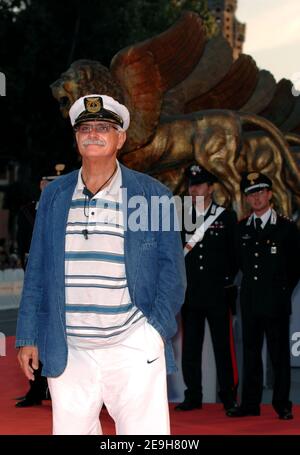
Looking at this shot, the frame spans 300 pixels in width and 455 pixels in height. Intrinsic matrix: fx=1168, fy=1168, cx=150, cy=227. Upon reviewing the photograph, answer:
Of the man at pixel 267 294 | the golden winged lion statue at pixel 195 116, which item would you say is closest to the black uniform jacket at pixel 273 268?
the man at pixel 267 294

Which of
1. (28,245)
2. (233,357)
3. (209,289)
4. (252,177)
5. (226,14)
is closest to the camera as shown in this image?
(252,177)

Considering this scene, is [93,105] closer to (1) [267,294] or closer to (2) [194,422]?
(1) [267,294]

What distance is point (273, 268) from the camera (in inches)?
334

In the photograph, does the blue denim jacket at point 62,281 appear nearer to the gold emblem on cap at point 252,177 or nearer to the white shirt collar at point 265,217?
the gold emblem on cap at point 252,177

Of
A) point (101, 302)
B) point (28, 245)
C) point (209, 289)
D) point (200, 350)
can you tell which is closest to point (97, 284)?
point (101, 302)

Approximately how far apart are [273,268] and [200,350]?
0.97 metres

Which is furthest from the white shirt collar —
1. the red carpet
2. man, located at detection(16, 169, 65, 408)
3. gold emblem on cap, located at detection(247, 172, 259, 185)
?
man, located at detection(16, 169, 65, 408)

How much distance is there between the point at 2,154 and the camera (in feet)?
138

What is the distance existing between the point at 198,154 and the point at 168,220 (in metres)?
12.5

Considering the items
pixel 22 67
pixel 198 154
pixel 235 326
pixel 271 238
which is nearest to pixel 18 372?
pixel 235 326

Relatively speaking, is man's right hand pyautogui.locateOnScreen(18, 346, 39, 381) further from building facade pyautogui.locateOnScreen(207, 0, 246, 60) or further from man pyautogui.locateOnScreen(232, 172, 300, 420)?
building facade pyautogui.locateOnScreen(207, 0, 246, 60)

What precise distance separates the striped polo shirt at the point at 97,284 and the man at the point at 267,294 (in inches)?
160

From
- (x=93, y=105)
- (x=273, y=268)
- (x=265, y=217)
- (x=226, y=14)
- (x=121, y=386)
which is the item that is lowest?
(x=121, y=386)
